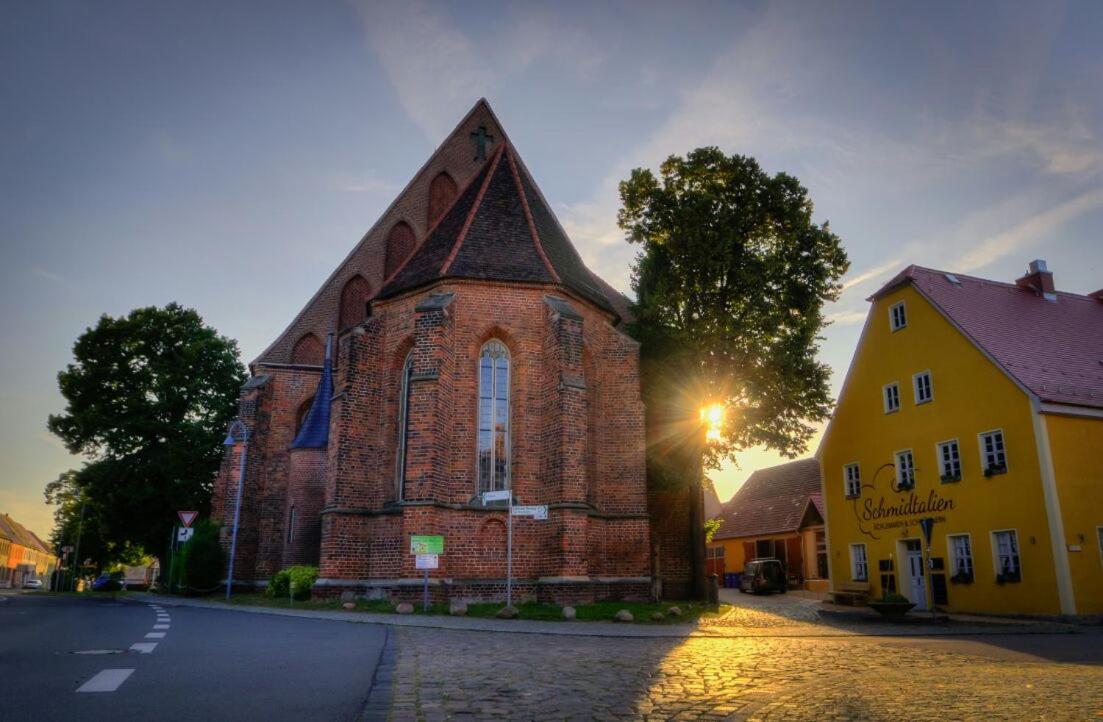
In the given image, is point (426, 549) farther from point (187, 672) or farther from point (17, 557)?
point (17, 557)

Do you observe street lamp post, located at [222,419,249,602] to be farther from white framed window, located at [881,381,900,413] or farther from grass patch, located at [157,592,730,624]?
white framed window, located at [881,381,900,413]

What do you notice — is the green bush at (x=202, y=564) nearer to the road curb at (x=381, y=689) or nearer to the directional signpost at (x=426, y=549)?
the directional signpost at (x=426, y=549)

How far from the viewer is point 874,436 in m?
26.9

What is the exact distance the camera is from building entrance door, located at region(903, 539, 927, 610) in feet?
79.4

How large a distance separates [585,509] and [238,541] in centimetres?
1381

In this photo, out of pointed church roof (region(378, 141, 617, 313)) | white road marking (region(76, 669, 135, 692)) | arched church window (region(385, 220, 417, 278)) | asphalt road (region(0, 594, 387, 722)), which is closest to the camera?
asphalt road (region(0, 594, 387, 722))

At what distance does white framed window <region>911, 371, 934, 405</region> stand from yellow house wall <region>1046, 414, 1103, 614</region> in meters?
4.21

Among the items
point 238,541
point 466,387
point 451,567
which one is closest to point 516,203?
point 466,387

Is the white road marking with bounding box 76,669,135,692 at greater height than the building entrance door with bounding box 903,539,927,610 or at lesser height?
lesser

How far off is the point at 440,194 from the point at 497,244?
26.2 feet

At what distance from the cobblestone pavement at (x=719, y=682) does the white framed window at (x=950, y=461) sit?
1233cm

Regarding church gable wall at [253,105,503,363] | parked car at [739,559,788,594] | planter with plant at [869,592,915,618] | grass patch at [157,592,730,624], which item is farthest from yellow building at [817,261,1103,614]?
church gable wall at [253,105,503,363]

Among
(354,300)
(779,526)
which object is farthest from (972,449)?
(354,300)

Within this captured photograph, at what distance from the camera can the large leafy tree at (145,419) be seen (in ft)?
110
